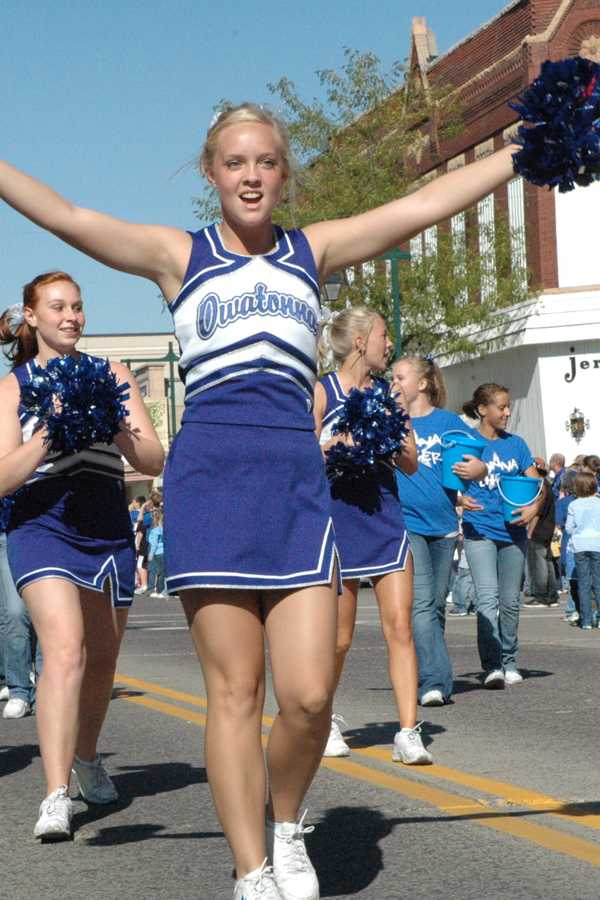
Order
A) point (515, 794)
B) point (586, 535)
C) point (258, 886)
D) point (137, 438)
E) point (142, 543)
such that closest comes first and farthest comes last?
point (258, 886)
point (137, 438)
point (515, 794)
point (586, 535)
point (142, 543)

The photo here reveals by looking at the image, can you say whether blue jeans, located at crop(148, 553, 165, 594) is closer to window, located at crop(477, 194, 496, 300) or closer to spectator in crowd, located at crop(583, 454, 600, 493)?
window, located at crop(477, 194, 496, 300)

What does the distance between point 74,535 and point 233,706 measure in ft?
6.37

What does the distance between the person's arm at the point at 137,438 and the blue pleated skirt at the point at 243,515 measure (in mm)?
1498

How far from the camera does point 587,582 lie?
18.3 metres

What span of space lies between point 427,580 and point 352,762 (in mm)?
2393

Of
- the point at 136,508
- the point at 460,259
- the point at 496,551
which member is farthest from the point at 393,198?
the point at 496,551

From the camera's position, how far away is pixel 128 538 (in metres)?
6.63

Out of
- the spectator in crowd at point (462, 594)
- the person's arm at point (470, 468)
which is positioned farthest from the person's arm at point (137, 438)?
the spectator in crowd at point (462, 594)

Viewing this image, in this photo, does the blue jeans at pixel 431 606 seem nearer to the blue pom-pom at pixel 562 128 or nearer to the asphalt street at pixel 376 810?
the asphalt street at pixel 376 810

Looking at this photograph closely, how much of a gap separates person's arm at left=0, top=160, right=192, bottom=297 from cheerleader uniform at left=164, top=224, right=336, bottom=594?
7 centimetres

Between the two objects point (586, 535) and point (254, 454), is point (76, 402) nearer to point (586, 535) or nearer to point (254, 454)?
point (254, 454)

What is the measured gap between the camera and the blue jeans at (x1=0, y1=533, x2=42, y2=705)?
35.9 ft

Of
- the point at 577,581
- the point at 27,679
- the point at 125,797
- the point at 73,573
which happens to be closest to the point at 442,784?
the point at 125,797

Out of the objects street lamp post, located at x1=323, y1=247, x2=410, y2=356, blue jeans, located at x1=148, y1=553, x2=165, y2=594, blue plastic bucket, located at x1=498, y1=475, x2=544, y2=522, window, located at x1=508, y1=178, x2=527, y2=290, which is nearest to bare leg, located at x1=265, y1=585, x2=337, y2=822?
Result: blue plastic bucket, located at x1=498, y1=475, x2=544, y2=522
